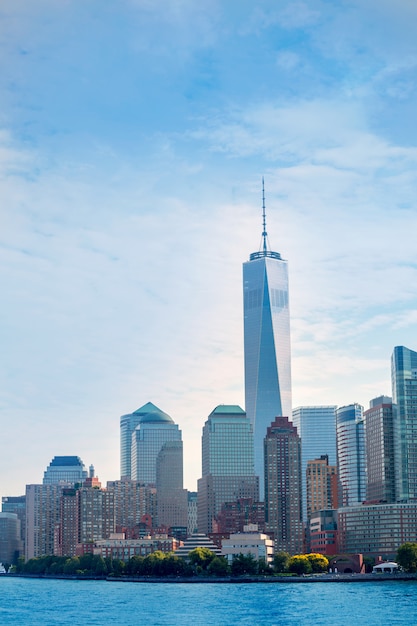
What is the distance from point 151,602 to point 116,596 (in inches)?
865

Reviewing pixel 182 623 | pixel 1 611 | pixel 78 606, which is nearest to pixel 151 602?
pixel 78 606

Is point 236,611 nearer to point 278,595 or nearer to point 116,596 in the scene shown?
point 278,595

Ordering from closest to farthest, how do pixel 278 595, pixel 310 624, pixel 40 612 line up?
1. pixel 310 624
2. pixel 40 612
3. pixel 278 595

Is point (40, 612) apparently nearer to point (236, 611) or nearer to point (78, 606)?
point (78, 606)

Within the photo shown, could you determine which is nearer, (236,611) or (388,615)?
(388,615)

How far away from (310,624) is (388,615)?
1315 centimetres

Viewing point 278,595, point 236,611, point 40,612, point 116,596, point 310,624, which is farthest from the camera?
→ point 116,596

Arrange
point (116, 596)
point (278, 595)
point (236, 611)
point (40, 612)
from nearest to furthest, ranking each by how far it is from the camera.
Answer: point (236, 611), point (40, 612), point (278, 595), point (116, 596)

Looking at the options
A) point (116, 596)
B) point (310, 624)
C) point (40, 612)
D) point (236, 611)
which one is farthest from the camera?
point (116, 596)

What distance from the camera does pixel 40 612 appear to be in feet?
554

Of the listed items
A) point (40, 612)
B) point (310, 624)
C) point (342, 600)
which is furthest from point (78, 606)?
point (310, 624)

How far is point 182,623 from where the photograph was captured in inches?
5659

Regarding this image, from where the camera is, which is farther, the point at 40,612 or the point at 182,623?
the point at 40,612

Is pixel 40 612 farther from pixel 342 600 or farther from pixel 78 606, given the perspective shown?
pixel 342 600
